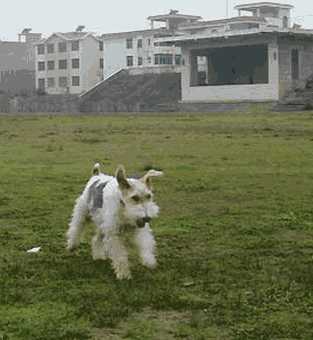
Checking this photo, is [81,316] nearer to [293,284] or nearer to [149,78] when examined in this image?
[293,284]

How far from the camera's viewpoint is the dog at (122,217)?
21.6 feet

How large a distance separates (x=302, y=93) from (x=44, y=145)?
119 ft

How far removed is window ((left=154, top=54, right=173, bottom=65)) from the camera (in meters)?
94.6

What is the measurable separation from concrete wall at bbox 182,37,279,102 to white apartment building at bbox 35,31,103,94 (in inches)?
984

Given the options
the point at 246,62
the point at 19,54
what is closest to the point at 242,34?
the point at 246,62

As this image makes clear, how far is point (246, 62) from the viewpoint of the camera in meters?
76.6

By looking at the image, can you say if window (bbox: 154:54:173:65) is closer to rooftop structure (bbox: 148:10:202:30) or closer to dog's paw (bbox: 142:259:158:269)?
rooftop structure (bbox: 148:10:202:30)

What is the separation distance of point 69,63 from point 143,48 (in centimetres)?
974

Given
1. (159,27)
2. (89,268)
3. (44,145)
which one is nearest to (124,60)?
(159,27)

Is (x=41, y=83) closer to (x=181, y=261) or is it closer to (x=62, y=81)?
(x=62, y=81)

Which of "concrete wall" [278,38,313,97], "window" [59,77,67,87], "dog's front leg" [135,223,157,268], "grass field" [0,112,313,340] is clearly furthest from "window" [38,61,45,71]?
"dog's front leg" [135,223,157,268]

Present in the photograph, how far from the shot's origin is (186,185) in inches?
520

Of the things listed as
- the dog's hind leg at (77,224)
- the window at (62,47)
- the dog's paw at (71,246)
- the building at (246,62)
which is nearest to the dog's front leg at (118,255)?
the dog's hind leg at (77,224)

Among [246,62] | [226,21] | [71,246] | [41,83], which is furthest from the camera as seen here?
[41,83]
